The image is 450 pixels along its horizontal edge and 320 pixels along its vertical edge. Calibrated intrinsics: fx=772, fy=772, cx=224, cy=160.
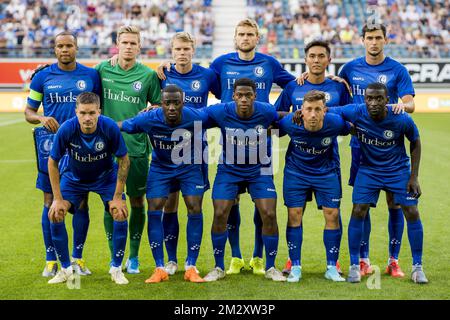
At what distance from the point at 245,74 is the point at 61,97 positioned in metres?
1.86

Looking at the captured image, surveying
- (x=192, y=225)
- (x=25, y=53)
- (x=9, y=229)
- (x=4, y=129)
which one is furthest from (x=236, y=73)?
(x=25, y=53)

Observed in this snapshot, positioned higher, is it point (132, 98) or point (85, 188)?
point (132, 98)

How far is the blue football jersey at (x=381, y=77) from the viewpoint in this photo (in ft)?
25.4

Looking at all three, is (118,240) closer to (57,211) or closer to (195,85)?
(57,211)

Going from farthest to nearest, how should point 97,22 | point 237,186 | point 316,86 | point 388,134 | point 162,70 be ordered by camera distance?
point 97,22 < point 162,70 < point 316,86 < point 237,186 < point 388,134

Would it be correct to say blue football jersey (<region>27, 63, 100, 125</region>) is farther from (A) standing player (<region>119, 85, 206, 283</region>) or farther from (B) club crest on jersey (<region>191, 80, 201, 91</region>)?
(B) club crest on jersey (<region>191, 80, 201, 91</region>)

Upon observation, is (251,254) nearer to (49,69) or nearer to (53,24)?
(49,69)

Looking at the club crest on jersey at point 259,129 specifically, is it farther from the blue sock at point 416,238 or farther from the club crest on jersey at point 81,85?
the club crest on jersey at point 81,85

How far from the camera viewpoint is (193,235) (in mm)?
7367

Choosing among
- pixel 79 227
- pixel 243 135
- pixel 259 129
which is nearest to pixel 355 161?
pixel 259 129

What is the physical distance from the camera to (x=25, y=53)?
1133 inches

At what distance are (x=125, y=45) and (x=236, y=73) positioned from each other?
1.16 meters

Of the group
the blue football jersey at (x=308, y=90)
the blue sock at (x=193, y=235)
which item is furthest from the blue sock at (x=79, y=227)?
the blue football jersey at (x=308, y=90)

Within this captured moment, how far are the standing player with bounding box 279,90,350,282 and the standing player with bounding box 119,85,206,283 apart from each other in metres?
0.86
